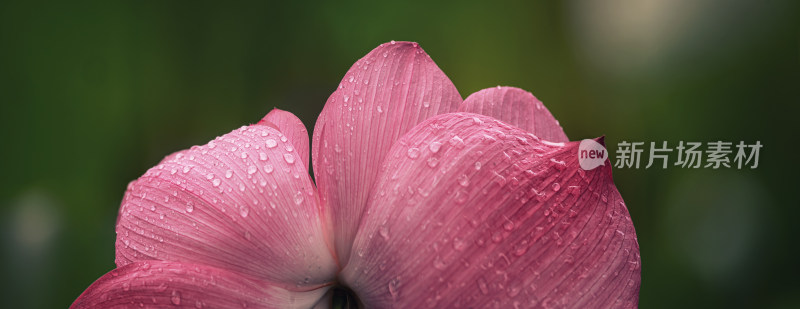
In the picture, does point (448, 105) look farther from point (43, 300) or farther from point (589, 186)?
point (43, 300)

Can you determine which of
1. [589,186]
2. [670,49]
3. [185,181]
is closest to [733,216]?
[670,49]

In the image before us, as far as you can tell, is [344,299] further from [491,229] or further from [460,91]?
[460,91]

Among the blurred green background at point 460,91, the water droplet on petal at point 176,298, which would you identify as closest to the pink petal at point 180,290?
the water droplet on petal at point 176,298

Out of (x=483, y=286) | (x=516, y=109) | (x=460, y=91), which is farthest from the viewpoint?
(x=460, y=91)

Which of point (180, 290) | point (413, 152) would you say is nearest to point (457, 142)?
point (413, 152)

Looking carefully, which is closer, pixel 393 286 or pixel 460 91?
pixel 393 286

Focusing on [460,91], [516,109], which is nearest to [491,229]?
[516,109]

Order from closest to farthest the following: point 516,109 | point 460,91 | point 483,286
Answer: point 483,286 < point 516,109 < point 460,91

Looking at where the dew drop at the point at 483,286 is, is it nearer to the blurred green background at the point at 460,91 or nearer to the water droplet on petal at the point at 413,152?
the water droplet on petal at the point at 413,152

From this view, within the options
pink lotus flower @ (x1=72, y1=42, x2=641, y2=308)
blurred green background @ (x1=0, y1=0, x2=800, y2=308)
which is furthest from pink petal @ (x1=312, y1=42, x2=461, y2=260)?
blurred green background @ (x1=0, y1=0, x2=800, y2=308)

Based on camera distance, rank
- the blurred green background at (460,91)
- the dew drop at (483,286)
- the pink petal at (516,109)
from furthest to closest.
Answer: the blurred green background at (460,91), the pink petal at (516,109), the dew drop at (483,286)
